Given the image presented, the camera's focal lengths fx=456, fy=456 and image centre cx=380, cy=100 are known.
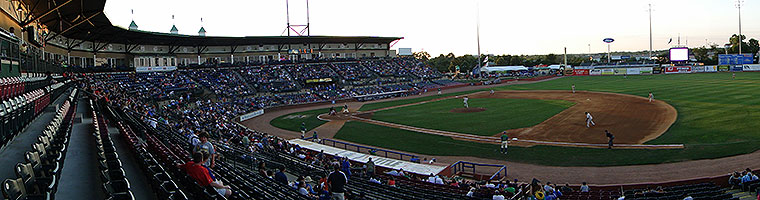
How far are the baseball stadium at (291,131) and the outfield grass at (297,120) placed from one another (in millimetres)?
265

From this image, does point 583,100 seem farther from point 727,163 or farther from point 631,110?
point 727,163

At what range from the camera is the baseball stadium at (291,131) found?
9219mm

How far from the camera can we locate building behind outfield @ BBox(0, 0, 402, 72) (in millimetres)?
23031

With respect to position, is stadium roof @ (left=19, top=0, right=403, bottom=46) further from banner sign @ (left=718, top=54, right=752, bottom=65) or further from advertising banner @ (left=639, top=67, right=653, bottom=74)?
banner sign @ (left=718, top=54, right=752, bottom=65)

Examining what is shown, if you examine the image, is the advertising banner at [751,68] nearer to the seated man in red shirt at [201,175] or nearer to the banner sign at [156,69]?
the banner sign at [156,69]

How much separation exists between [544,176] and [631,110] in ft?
67.3

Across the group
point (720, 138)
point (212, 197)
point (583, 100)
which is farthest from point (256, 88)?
point (212, 197)

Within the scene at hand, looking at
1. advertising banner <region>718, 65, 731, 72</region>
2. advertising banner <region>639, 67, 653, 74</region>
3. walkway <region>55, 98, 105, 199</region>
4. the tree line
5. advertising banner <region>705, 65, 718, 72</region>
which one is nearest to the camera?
walkway <region>55, 98, 105, 199</region>

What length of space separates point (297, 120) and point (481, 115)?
16.3 meters

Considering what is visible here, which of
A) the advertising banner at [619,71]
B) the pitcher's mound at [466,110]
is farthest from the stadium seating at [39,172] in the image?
the advertising banner at [619,71]

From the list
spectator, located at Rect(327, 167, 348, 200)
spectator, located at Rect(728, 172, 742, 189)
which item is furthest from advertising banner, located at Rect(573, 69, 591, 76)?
spectator, located at Rect(327, 167, 348, 200)

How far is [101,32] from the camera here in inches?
1663

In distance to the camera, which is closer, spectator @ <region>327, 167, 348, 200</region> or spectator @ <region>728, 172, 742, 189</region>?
spectator @ <region>327, 167, 348, 200</region>

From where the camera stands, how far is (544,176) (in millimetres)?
19734
